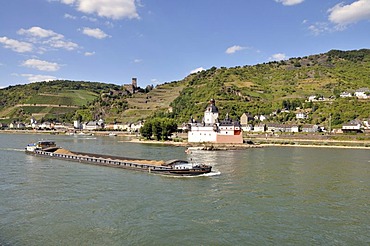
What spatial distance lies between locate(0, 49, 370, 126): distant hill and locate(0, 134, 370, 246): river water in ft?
231

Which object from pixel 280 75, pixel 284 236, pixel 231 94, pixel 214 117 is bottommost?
pixel 284 236

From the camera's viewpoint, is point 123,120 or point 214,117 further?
point 123,120

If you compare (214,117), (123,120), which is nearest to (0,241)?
(214,117)

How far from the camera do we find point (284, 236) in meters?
15.8

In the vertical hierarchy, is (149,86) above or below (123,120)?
above

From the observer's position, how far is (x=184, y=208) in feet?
65.3

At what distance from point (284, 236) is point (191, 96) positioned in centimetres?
12281

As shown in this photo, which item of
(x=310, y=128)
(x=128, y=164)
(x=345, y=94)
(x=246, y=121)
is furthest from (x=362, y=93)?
(x=128, y=164)

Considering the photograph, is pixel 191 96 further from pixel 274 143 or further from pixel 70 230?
pixel 70 230

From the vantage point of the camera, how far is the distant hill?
4119 inches

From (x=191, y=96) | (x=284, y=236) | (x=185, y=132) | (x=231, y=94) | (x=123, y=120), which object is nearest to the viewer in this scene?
(x=284, y=236)

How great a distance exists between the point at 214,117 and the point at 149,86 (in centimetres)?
12639

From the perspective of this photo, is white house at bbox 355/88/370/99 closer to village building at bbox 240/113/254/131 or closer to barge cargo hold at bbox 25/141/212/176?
village building at bbox 240/113/254/131

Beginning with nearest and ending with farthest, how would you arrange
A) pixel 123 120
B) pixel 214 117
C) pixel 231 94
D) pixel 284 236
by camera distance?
pixel 284 236 < pixel 214 117 < pixel 231 94 < pixel 123 120
